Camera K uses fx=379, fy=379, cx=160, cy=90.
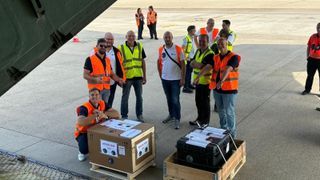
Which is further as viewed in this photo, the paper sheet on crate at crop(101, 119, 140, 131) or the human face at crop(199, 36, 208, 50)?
the human face at crop(199, 36, 208, 50)

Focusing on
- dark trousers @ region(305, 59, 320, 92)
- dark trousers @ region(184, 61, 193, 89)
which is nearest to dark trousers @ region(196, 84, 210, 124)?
dark trousers @ region(184, 61, 193, 89)

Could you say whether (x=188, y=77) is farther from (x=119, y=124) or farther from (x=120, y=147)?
(x=120, y=147)

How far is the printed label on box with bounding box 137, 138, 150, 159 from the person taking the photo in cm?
553

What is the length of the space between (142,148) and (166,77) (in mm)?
2231

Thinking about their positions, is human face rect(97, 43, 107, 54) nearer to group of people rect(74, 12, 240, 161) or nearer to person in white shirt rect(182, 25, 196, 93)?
group of people rect(74, 12, 240, 161)

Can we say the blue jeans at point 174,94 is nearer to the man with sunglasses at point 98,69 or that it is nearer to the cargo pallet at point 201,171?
the man with sunglasses at point 98,69

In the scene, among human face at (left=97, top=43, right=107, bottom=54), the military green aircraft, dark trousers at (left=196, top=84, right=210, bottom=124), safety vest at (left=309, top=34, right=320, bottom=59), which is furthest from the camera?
safety vest at (left=309, top=34, right=320, bottom=59)

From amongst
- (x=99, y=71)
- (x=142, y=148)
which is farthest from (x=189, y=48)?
(x=142, y=148)

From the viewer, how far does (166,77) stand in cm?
750

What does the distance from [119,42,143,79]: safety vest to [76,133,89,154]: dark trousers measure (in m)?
1.89

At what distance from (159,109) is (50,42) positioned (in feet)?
21.2

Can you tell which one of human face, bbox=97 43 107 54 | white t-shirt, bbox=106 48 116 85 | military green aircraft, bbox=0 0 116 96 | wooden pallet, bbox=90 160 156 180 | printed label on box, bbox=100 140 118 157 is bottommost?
wooden pallet, bbox=90 160 156 180

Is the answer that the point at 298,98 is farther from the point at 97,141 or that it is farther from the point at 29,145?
the point at 29,145

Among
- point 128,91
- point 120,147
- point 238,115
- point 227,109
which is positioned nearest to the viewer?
point 120,147
